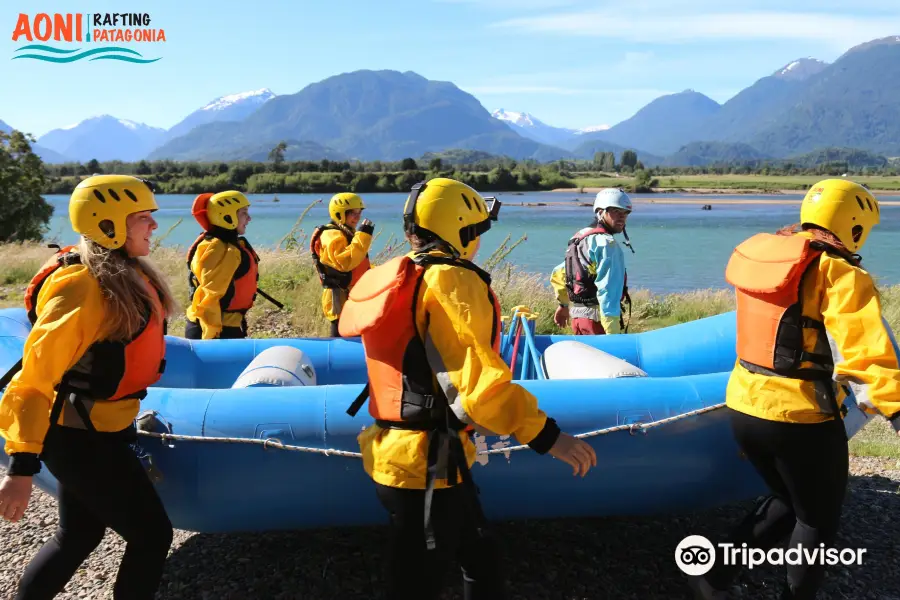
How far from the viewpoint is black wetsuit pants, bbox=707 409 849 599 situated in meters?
1.98

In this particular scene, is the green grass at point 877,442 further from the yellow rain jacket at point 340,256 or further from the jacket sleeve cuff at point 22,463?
the jacket sleeve cuff at point 22,463

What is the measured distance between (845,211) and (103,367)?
216 cm

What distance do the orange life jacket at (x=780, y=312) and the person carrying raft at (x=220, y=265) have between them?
2.57 metres

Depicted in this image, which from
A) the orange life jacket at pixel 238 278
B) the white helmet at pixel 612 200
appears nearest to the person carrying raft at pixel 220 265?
the orange life jacket at pixel 238 278

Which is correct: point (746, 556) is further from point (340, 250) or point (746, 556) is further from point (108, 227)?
point (340, 250)

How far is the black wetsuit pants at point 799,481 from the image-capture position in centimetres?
198

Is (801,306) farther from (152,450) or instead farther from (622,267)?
(152,450)

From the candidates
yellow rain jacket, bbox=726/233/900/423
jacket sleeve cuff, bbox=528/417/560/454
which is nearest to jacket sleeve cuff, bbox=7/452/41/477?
jacket sleeve cuff, bbox=528/417/560/454

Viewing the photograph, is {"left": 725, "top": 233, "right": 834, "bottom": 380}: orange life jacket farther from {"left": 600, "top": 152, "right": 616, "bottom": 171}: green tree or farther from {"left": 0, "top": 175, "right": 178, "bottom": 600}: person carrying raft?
{"left": 600, "top": 152, "right": 616, "bottom": 171}: green tree

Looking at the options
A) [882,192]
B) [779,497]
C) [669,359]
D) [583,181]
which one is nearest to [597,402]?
[779,497]

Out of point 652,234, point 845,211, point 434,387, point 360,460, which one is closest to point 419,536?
point 434,387

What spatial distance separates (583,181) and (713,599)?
199ft

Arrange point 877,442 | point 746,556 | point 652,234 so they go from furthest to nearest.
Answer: point 652,234 < point 877,442 < point 746,556

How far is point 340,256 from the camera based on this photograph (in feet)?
14.6
